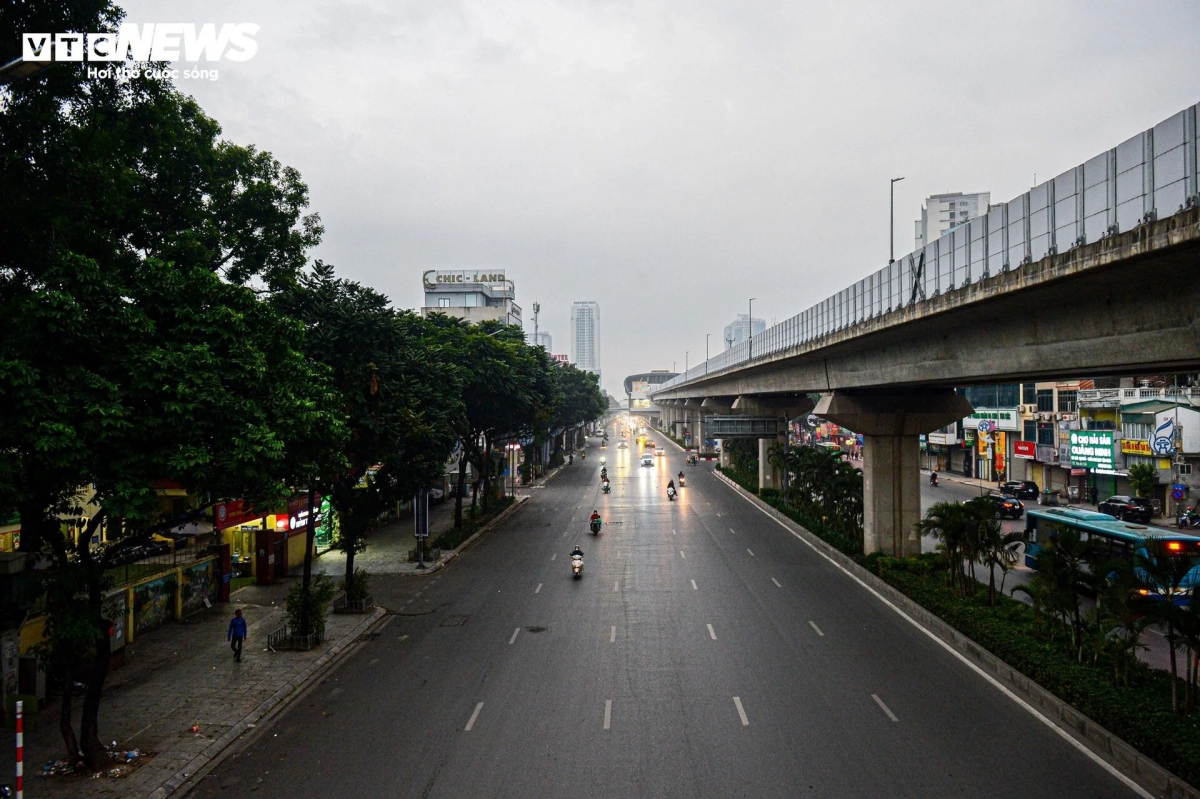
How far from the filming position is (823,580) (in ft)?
93.7

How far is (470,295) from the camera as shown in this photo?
114 metres

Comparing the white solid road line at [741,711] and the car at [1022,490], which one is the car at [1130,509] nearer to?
the car at [1022,490]

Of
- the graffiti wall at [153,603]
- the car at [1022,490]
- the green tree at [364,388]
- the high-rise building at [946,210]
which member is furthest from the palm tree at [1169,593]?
the high-rise building at [946,210]

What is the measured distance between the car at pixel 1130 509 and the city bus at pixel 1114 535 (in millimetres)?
13881

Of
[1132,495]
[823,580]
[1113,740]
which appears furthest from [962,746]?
[1132,495]

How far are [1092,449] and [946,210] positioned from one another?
118222 mm

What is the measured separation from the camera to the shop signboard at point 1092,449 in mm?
48312

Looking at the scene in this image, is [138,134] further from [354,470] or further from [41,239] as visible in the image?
[354,470]

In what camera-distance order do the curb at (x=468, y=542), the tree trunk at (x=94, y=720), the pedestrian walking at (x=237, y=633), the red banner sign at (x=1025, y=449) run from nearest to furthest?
the tree trunk at (x=94, y=720), the pedestrian walking at (x=237, y=633), the curb at (x=468, y=542), the red banner sign at (x=1025, y=449)

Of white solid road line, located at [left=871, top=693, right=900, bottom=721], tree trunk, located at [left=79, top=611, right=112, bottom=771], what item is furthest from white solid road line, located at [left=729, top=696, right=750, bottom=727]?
tree trunk, located at [left=79, top=611, right=112, bottom=771]

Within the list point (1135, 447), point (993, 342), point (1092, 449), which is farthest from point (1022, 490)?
point (993, 342)

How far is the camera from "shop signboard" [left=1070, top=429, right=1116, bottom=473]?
48.3 m

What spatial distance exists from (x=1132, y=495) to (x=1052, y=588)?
3634cm

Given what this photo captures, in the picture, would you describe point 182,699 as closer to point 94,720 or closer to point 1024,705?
point 94,720
